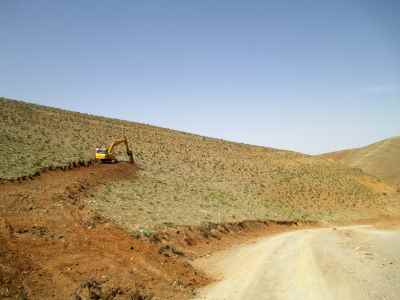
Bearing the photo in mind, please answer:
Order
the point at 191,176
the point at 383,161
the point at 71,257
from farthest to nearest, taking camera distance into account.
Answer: the point at 383,161 → the point at 191,176 → the point at 71,257

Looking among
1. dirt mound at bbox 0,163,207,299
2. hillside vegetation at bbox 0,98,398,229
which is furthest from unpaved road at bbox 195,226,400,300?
hillside vegetation at bbox 0,98,398,229

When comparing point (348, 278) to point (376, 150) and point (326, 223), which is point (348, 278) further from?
point (376, 150)

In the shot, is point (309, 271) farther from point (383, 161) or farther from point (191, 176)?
point (383, 161)

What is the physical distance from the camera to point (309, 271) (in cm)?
1072

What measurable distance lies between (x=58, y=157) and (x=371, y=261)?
21.3 metres

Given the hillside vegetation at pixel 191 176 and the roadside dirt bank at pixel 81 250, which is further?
the hillside vegetation at pixel 191 176

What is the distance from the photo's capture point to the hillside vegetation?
2109 cm

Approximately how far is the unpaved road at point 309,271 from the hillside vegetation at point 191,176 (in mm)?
5451

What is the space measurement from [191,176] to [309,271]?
22.3 metres

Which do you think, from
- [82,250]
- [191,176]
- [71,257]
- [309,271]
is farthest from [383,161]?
Result: [71,257]

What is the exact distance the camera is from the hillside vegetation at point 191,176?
21.1 m

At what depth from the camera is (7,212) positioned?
1379cm

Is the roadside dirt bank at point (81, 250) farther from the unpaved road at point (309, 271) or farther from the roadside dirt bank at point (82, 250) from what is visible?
the unpaved road at point (309, 271)

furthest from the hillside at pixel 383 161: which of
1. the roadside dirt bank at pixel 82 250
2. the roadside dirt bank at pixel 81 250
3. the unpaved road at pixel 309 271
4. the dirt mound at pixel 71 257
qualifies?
the dirt mound at pixel 71 257
